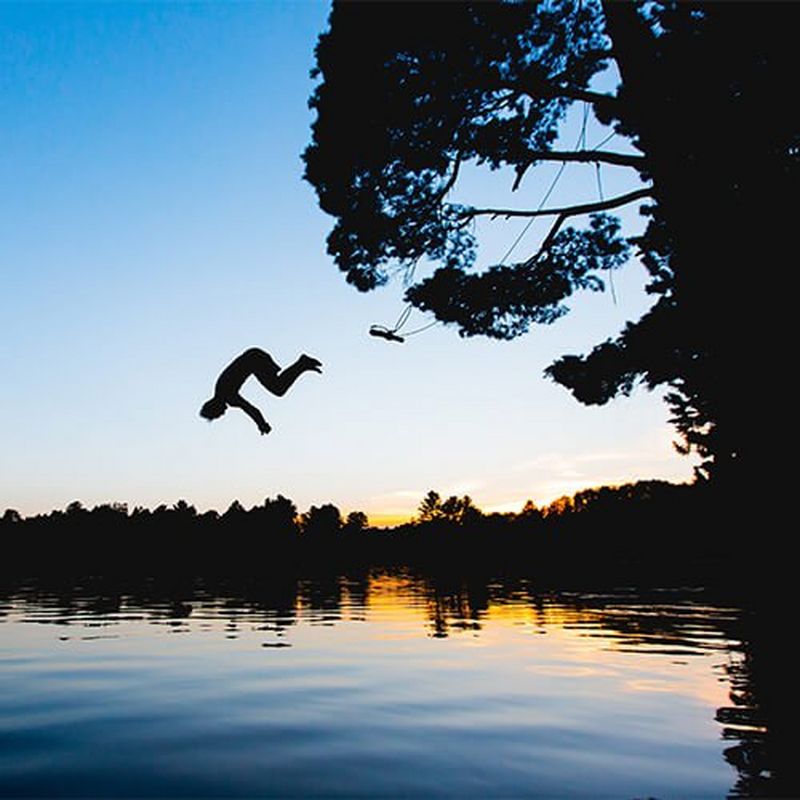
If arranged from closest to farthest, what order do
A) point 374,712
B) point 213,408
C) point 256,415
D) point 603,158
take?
point 374,712 → point 213,408 → point 256,415 → point 603,158

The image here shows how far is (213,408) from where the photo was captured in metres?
6.88

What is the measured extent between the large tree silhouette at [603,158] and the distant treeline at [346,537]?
75.3 feet

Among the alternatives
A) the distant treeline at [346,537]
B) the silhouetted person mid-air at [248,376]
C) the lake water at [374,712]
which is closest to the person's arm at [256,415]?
the silhouetted person mid-air at [248,376]

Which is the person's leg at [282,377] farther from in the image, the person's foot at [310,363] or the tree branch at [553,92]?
the tree branch at [553,92]

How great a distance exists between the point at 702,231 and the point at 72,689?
807 centimetres

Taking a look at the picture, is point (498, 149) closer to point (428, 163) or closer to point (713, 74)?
point (428, 163)

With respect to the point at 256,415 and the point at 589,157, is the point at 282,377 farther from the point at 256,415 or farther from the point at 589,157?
the point at 589,157

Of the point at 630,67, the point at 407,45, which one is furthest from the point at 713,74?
the point at 407,45

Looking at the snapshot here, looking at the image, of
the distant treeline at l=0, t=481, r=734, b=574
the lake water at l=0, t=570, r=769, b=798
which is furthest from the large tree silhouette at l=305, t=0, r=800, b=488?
the distant treeline at l=0, t=481, r=734, b=574

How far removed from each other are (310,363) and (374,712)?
305 centimetres

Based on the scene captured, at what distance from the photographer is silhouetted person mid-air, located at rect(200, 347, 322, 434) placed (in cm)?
674

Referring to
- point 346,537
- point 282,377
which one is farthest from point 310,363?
point 346,537

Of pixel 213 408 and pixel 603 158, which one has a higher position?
pixel 603 158

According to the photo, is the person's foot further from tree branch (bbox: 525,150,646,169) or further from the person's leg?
tree branch (bbox: 525,150,646,169)
